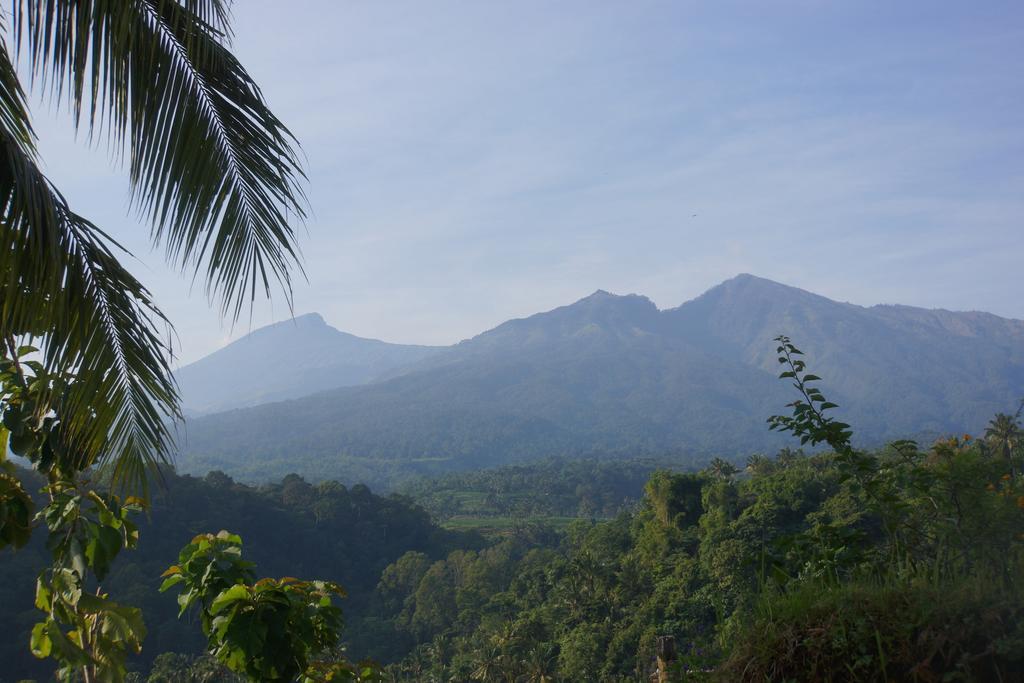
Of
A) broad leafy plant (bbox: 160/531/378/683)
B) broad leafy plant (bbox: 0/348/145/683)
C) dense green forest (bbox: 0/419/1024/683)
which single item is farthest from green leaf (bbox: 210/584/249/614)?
dense green forest (bbox: 0/419/1024/683)

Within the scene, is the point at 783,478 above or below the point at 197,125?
below

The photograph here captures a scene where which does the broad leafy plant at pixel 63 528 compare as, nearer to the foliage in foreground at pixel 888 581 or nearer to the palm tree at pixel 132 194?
the palm tree at pixel 132 194

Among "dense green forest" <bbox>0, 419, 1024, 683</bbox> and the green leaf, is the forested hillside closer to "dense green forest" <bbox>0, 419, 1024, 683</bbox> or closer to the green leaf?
"dense green forest" <bbox>0, 419, 1024, 683</bbox>

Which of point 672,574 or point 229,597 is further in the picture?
point 672,574

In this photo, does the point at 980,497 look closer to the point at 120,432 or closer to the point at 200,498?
the point at 120,432

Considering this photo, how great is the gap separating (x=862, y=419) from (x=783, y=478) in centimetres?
18101

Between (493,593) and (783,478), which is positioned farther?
(493,593)

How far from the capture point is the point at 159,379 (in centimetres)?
276

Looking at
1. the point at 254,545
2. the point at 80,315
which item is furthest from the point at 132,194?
the point at 254,545

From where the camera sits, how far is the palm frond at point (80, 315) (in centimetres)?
249

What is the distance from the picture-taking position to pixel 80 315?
264 centimetres

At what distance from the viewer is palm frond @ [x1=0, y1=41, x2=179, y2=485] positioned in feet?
8.16

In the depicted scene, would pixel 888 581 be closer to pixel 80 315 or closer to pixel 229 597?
pixel 229 597

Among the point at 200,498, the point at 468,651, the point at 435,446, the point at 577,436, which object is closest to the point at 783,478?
the point at 468,651
